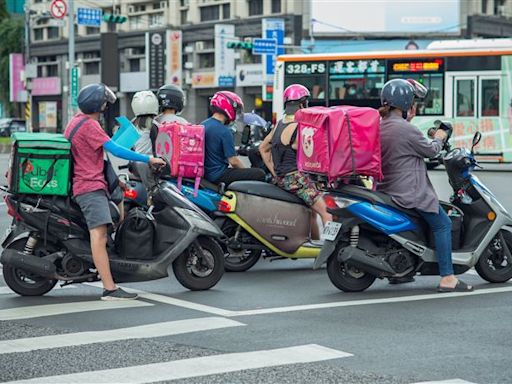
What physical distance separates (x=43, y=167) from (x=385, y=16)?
168 feet

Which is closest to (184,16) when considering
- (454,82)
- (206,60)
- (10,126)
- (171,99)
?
(206,60)

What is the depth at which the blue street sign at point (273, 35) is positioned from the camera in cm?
5156

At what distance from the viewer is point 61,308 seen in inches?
329

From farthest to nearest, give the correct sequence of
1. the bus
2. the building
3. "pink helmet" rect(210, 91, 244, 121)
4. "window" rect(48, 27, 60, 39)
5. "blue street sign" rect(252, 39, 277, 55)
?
"window" rect(48, 27, 60, 39)
the building
"blue street sign" rect(252, 39, 277, 55)
the bus
"pink helmet" rect(210, 91, 244, 121)

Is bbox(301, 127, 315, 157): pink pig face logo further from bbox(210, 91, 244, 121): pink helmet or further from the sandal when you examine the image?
the sandal

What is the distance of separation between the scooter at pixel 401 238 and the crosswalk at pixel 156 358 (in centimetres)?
140

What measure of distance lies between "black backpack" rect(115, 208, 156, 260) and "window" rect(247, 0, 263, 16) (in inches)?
1991

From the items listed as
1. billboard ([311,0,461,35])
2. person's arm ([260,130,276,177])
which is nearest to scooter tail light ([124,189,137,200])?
person's arm ([260,130,276,177])

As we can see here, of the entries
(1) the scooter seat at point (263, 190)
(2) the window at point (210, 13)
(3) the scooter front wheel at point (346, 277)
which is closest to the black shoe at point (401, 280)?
(3) the scooter front wheel at point (346, 277)

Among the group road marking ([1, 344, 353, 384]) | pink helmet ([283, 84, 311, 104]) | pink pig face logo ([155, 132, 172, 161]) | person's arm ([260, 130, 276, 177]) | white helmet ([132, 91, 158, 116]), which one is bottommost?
road marking ([1, 344, 353, 384])

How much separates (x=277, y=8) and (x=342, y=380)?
175 feet

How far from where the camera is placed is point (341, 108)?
29.3 ft

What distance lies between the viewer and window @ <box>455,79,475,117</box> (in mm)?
28547

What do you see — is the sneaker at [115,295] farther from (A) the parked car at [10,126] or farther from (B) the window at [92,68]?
(B) the window at [92,68]
